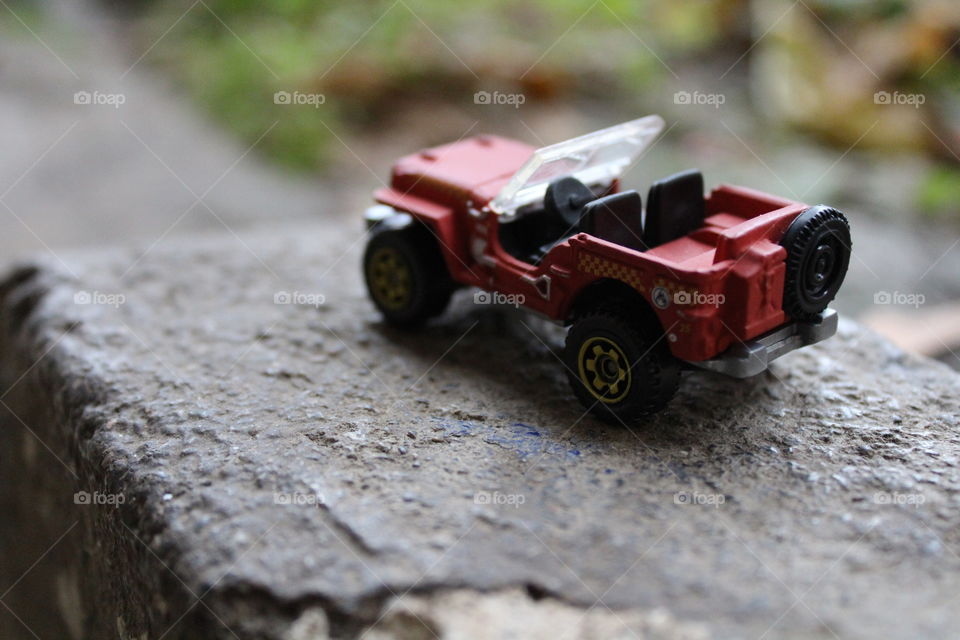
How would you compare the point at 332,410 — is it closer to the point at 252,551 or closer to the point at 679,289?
the point at 252,551

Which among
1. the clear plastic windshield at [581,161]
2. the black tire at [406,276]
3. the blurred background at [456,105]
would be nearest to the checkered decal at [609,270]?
the clear plastic windshield at [581,161]

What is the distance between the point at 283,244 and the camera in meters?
4.64

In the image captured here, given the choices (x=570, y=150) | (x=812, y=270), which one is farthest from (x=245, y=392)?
(x=812, y=270)

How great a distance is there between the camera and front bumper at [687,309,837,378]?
9.17 feet

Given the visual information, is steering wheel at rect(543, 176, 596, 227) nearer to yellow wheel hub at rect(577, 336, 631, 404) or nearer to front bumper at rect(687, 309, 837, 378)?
yellow wheel hub at rect(577, 336, 631, 404)

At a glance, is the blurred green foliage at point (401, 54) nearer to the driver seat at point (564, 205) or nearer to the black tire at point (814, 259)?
the driver seat at point (564, 205)

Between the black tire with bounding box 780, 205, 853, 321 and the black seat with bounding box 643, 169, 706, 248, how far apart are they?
47 centimetres

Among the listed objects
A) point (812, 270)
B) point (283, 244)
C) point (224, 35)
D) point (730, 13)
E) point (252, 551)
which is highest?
point (224, 35)

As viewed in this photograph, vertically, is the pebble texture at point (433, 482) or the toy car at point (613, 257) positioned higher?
the toy car at point (613, 257)

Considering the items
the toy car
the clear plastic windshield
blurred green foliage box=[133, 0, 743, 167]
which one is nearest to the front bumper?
the toy car

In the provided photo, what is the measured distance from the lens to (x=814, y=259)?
2.87 m

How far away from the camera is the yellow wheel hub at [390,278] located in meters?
3.63

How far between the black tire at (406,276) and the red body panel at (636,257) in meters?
0.09

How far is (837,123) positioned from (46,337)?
18.3 ft
